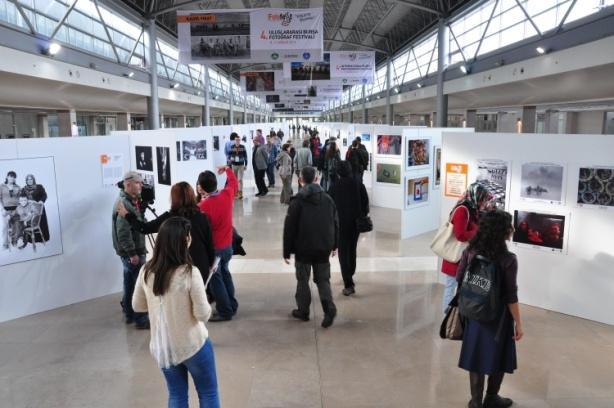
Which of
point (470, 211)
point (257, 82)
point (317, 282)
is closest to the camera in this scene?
point (470, 211)

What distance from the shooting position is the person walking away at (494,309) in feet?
10.5

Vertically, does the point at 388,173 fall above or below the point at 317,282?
above

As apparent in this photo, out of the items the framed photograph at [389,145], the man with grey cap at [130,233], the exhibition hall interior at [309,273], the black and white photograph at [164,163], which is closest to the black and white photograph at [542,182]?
the exhibition hall interior at [309,273]

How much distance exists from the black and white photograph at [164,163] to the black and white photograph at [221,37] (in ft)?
17.3

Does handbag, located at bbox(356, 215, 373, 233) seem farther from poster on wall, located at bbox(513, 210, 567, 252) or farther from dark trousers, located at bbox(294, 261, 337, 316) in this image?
poster on wall, located at bbox(513, 210, 567, 252)

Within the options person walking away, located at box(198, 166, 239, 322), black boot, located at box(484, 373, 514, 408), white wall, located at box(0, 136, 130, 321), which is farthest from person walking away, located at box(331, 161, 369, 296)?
white wall, located at box(0, 136, 130, 321)

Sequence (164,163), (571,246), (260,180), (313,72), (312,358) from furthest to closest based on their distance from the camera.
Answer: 1. (313,72)
2. (260,180)
3. (164,163)
4. (571,246)
5. (312,358)

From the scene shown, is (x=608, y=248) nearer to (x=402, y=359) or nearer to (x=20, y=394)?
(x=402, y=359)

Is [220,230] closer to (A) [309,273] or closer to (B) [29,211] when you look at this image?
(A) [309,273]

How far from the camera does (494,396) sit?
3.69 meters

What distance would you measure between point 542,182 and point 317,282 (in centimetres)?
292

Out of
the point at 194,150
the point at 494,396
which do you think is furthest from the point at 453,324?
the point at 194,150

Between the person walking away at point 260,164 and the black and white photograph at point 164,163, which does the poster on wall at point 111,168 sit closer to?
the black and white photograph at point 164,163

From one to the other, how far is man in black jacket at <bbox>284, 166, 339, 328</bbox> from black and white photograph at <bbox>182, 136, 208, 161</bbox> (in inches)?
141
